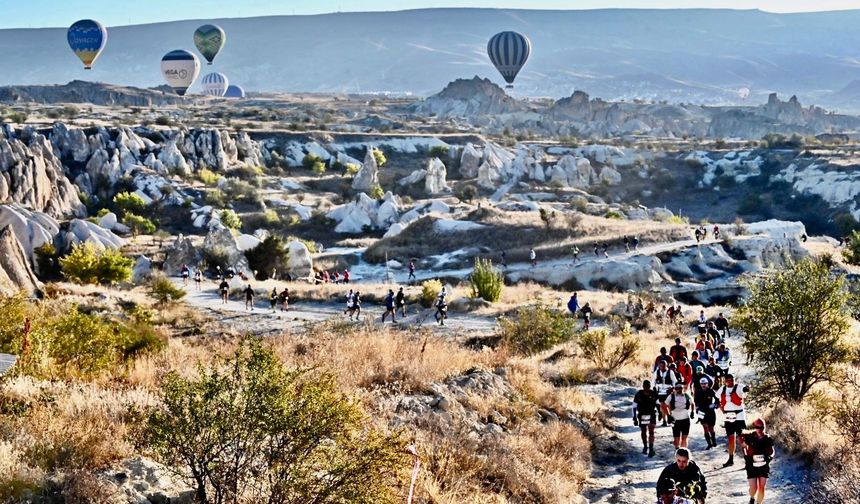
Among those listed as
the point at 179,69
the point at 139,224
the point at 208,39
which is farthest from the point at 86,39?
the point at 139,224

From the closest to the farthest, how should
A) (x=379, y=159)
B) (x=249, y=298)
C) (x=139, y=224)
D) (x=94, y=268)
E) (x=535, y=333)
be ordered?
1. (x=535, y=333)
2. (x=249, y=298)
3. (x=94, y=268)
4. (x=139, y=224)
5. (x=379, y=159)

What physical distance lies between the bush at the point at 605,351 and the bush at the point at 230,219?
138 ft

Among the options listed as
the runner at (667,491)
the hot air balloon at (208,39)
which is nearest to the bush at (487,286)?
the runner at (667,491)

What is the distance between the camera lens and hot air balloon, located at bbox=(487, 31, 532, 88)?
122562 mm

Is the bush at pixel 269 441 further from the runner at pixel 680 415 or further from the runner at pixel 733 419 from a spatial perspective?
the runner at pixel 733 419

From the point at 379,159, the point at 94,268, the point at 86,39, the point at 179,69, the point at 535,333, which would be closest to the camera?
the point at 535,333

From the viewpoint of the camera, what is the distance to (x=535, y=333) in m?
20.1

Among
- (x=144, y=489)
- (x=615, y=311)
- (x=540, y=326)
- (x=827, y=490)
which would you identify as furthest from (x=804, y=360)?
(x=615, y=311)

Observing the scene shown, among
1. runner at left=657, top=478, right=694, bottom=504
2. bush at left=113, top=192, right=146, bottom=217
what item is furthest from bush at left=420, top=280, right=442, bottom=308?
bush at left=113, top=192, right=146, bottom=217

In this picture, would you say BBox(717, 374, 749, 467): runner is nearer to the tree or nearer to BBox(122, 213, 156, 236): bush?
the tree

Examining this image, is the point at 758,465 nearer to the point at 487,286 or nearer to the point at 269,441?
the point at 269,441

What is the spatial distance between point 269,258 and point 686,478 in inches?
1388

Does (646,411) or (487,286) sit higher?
(646,411)

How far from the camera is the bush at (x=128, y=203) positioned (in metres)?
60.8
